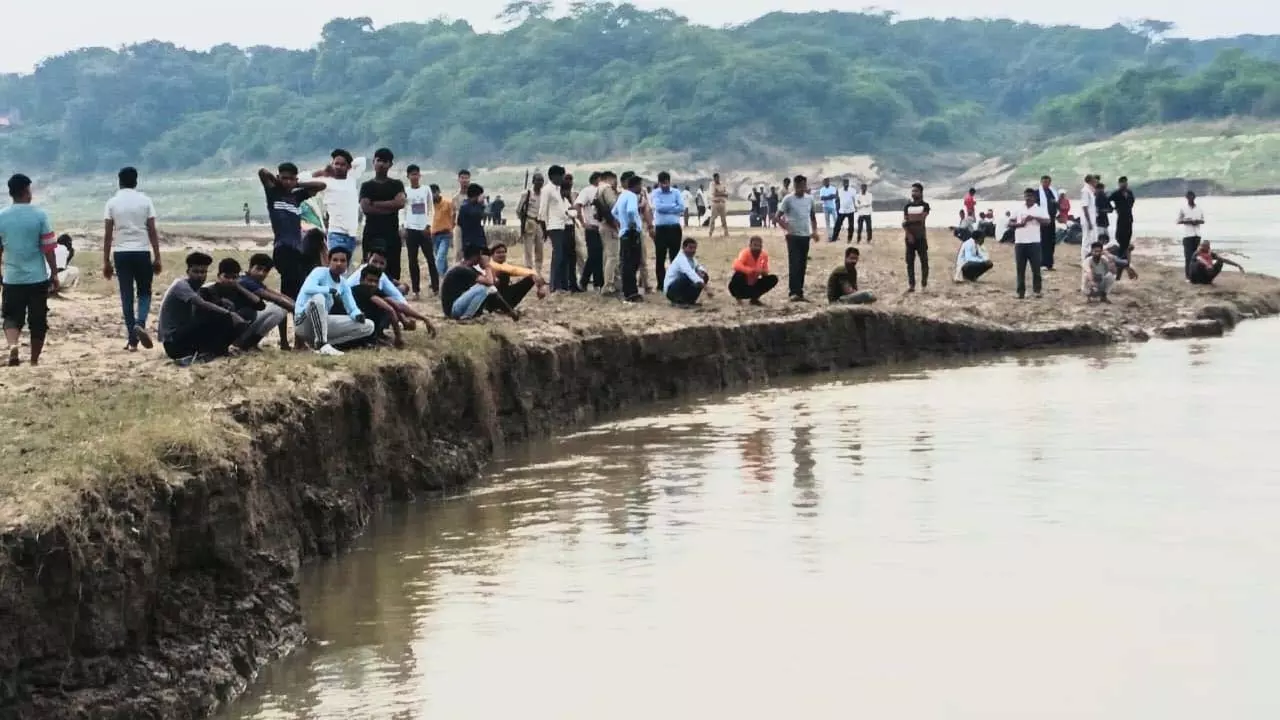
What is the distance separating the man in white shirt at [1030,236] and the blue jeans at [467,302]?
29.7 feet

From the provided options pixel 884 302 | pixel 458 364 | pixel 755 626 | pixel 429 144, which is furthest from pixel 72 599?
pixel 429 144

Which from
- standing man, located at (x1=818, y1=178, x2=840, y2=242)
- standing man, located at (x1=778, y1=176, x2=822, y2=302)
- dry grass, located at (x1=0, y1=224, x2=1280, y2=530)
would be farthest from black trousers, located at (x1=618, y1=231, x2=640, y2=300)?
standing man, located at (x1=818, y1=178, x2=840, y2=242)

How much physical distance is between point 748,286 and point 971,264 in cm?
563

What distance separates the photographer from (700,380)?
768 inches

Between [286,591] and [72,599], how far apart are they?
7.45 feet

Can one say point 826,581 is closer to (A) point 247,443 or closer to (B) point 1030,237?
(A) point 247,443

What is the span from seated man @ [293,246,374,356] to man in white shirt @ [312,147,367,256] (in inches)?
85.2

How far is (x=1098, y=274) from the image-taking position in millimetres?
24531

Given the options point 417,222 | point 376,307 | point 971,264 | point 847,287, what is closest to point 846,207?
point 971,264

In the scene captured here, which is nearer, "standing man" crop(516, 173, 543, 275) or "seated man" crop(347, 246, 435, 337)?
"seated man" crop(347, 246, 435, 337)

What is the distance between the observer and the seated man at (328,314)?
1360 centimetres

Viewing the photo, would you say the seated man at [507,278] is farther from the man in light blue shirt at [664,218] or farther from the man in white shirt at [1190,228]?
the man in white shirt at [1190,228]

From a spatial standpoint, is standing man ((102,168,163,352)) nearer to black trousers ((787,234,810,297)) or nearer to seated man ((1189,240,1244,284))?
black trousers ((787,234,810,297))

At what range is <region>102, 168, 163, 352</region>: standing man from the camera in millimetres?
14180
